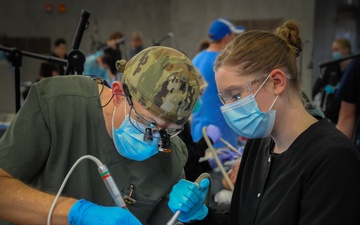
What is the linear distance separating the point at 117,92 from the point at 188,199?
1.26 ft

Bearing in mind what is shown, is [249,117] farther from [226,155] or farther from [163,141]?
→ [226,155]

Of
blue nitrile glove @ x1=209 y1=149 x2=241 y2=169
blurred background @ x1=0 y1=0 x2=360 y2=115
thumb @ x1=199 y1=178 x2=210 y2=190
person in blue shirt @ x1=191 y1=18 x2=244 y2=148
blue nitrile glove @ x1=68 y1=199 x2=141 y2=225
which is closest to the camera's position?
blue nitrile glove @ x1=68 y1=199 x2=141 y2=225

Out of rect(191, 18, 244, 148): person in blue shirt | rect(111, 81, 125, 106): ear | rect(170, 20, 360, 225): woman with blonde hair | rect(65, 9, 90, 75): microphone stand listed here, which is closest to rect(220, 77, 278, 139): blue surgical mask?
rect(170, 20, 360, 225): woman with blonde hair

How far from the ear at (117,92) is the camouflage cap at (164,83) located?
1.9 inches

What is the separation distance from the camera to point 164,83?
122cm

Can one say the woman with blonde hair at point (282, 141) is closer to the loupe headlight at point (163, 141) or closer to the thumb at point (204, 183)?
the thumb at point (204, 183)

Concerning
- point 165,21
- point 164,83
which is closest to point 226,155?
point 164,83

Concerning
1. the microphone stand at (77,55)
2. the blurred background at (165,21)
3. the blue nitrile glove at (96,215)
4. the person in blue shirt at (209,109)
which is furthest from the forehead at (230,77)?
the blurred background at (165,21)

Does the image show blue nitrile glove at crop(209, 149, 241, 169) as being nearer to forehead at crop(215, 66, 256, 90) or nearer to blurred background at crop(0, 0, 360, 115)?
forehead at crop(215, 66, 256, 90)

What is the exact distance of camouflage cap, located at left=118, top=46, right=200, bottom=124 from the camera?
1216mm

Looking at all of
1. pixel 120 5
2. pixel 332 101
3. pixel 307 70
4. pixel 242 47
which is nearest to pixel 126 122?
pixel 242 47

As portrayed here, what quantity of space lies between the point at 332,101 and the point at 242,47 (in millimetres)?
1814

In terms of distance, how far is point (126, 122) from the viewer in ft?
4.38

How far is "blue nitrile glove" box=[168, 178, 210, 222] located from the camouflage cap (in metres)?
0.19
